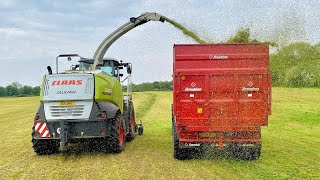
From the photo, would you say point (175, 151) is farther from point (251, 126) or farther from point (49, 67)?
point (49, 67)

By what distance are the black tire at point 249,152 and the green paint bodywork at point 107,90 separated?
379 cm

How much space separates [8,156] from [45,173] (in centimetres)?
312

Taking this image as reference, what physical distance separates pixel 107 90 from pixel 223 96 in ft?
11.3

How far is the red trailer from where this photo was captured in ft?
34.2

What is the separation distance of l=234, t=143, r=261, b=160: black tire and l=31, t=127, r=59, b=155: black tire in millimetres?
5071

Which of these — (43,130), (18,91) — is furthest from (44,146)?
(18,91)

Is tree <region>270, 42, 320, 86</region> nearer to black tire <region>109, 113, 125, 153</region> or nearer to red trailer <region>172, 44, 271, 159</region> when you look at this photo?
red trailer <region>172, 44, 271, 159</region>

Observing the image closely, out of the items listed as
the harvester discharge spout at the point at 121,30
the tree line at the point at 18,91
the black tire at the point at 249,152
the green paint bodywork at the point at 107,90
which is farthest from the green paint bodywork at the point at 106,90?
the tree line at the point at 18,91

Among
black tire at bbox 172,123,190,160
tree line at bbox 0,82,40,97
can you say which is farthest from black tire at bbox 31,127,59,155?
tree line at bbox 0,82,40,97

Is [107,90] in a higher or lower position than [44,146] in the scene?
higher

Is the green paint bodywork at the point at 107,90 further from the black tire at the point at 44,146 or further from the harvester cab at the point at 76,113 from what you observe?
the black tire at the point at 44,146

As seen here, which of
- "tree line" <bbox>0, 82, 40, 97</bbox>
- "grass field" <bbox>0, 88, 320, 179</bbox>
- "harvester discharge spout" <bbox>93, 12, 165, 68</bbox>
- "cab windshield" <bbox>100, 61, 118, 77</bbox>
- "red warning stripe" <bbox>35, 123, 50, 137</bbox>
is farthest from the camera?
"tree line" <bbox>0, 82, 40, 97</bbox>

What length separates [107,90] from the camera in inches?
484

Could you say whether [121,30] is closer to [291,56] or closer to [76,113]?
[76,113]
